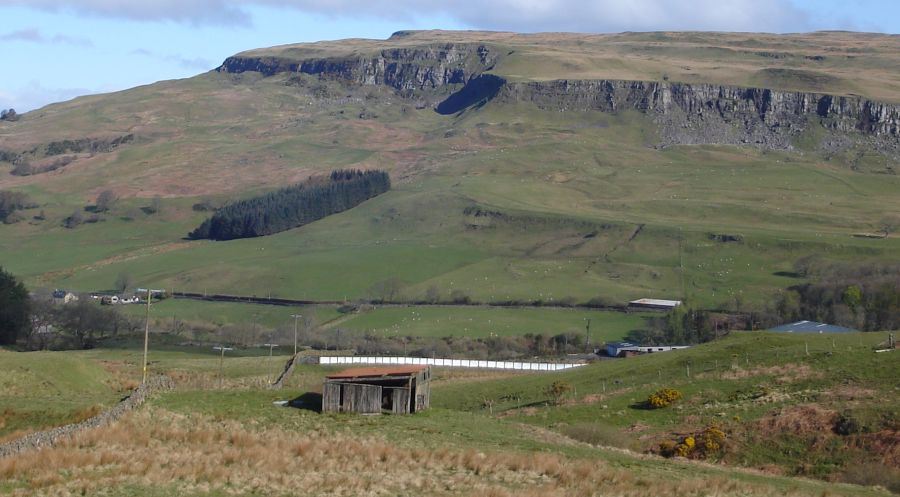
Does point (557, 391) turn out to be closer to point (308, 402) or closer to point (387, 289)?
point (308, 402)

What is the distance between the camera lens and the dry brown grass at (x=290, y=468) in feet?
113

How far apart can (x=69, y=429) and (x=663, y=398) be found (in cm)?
2930

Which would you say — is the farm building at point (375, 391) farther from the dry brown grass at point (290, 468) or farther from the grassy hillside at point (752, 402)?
the grassy hillside at point (752, 402)

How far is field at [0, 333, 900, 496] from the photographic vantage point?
3578cm

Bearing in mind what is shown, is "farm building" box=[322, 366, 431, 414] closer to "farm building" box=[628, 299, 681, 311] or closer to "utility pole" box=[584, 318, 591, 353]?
"utility pole" box=[584, 318, 591, 353]

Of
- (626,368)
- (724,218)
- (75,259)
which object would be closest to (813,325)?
(626,368)

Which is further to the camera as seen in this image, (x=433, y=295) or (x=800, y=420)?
(x=433, y=295)

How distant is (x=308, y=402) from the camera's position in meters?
50.2

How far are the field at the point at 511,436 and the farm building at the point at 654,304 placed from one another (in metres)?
69.3

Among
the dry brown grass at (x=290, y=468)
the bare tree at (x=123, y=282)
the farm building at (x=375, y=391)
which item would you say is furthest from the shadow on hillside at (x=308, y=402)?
the bare tree at (x=123, y=282)

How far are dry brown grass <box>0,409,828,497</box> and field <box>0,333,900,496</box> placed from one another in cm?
7

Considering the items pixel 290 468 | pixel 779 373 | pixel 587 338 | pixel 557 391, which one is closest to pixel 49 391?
pixel 290 468

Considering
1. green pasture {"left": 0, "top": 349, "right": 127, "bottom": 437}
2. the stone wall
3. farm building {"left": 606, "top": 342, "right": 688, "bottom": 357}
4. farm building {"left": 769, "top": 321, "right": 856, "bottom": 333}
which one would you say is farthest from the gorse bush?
farm building {"left": 606, "top": 342, "right": 688, "bottom": 357}

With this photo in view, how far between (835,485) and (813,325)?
201ft
